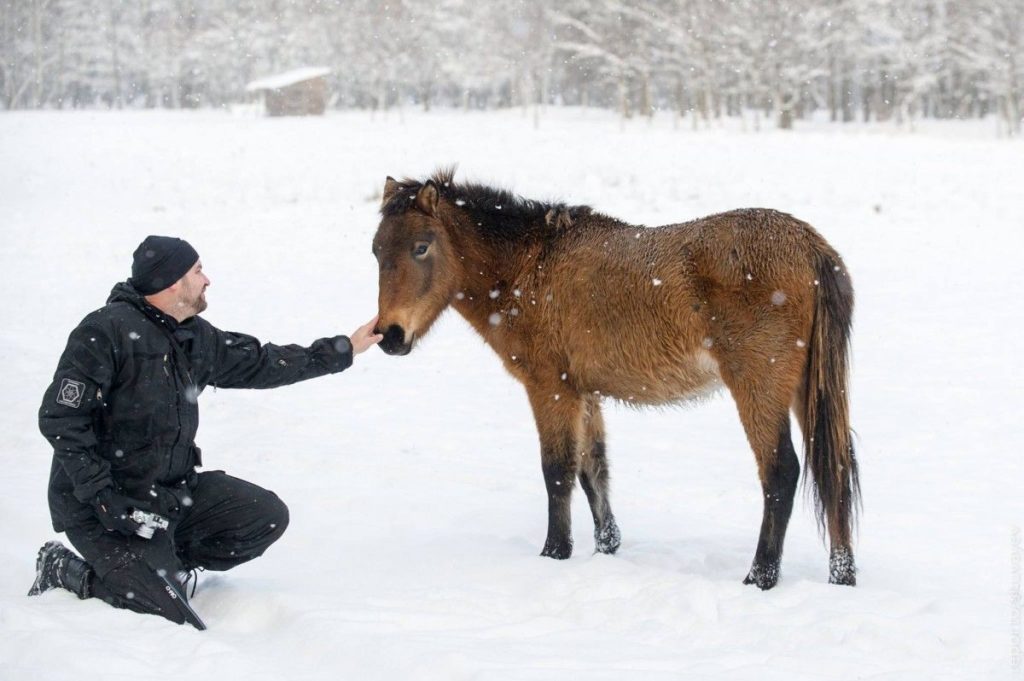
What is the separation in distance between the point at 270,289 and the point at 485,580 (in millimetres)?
10797

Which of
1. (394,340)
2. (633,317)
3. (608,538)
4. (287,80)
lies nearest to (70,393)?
(394,340)

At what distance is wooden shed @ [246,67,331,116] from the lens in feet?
152

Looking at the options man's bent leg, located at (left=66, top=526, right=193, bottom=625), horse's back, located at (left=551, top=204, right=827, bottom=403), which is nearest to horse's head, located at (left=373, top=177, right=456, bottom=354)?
→ horse's back, located at (left=551, top=204, right=827, bottom=403)

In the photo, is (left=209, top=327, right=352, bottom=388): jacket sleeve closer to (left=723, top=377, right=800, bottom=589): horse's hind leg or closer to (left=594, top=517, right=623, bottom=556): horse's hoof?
(left=594, top=517, right=623, bottom=556): horse's hoof

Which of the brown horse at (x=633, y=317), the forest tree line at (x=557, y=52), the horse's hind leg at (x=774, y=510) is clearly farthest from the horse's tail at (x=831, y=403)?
the forest tree line at (x=557, y=52)

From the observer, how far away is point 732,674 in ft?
11.9

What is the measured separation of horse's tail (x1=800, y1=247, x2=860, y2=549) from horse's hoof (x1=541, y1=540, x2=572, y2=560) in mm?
1432

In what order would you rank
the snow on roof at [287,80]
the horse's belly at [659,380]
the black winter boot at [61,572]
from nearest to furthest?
the black winter boot at [61,572]
the horse's belly at [659,380]
the snow on roof at [287,80]

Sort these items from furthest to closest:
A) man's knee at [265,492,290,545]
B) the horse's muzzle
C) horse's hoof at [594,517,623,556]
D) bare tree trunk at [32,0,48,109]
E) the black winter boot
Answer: bare tree trunk at [32,0,48,109], horse's hoof at [594,517,623,556], the horse's muzzle, man's knee at [265,492,290,545], the black winter boot

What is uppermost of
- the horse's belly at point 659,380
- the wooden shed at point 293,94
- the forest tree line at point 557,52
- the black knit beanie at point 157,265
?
the forest tree line at point 557,52

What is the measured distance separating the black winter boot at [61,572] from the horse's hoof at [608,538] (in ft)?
9.27

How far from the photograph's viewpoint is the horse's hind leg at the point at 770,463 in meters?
4.76

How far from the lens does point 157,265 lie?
4.37 metres

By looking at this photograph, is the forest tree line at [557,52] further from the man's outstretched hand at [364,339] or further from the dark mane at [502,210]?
the man's outstretched hand at [364,339]
